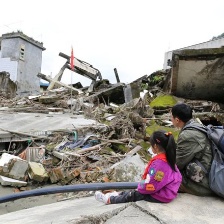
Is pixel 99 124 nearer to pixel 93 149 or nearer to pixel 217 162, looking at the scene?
pixel 93 149

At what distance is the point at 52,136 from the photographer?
7230mm

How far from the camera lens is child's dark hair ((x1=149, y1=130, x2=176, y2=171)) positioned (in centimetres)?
264

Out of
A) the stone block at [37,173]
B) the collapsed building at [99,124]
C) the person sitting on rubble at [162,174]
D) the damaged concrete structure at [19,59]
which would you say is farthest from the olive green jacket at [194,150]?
the damaged concrete structure at [19,59]

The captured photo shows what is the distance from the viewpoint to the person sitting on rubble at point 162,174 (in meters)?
2.65

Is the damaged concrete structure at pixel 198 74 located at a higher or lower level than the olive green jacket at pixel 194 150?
higher

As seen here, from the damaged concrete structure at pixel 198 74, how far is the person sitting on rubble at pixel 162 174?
655cm

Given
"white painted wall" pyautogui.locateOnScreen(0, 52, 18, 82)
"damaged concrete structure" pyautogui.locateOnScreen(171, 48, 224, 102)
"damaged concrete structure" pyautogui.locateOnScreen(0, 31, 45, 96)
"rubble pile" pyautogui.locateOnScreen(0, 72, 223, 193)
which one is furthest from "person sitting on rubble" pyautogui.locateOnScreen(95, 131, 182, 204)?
"white painted wall" pyautogui.locateOnScreen(0, 52, 18, 82)

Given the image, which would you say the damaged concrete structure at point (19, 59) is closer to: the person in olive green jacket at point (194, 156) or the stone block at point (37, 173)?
the stone block at point (37, 173)

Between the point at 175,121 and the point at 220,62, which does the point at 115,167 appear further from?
the point at 220,62

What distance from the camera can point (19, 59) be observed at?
22906mm

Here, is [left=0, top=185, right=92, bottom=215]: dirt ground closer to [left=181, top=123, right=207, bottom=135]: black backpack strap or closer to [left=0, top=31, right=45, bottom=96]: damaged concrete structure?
[left=181, top=123, right=207, bottom=135]: black backpack strap

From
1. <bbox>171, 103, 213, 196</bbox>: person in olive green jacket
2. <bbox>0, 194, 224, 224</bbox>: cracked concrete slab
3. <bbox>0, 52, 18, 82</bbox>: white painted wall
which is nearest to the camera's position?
<bbox>0, 194, 224, 224</bbox>: cracked concrete slab

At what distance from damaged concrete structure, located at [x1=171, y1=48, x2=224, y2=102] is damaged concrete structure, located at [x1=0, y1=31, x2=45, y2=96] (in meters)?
14.9

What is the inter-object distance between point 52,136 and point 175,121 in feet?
15.6
